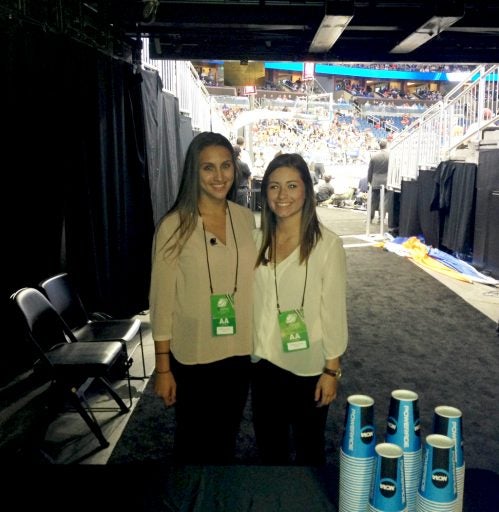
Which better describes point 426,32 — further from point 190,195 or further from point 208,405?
point 208,405

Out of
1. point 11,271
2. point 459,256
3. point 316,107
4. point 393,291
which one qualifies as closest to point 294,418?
point 11,271

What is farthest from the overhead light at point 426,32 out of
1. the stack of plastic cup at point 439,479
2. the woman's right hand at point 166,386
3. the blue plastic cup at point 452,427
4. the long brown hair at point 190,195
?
the stack of plastic cup at point 439,479

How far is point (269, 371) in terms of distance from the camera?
155 cm

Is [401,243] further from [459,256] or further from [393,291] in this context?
[393,291]

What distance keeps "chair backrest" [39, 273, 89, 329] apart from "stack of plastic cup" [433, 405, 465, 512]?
2366mm

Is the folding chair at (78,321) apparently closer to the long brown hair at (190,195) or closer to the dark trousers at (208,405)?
the dark trousers at (208,405)

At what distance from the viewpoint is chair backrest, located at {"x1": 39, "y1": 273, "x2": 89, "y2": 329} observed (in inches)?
112

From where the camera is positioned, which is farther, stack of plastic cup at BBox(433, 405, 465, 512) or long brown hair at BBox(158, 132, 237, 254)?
long brown hair at BBox(158, 132, 237, 254)

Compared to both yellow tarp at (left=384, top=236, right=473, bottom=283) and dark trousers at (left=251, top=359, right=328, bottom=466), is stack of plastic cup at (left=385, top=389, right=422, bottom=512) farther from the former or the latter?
yellow tarp at (left=384, top=236, right=473, bottom=283)

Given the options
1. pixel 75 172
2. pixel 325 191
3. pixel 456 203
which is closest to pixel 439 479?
pixel 75 172

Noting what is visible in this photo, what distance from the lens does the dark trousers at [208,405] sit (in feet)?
5.31

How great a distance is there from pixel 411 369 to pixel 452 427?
8.77 ft

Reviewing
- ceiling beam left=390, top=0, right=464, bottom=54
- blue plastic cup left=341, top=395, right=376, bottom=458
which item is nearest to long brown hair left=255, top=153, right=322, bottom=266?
blue plastic cup left=341, top=395, right=376, bottom=458

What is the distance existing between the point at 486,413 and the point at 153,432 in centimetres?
181
